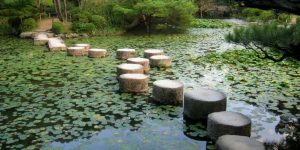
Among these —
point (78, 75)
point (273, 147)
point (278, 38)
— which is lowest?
point (273, 147)

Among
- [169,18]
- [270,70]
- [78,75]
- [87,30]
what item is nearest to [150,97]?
[78,75]

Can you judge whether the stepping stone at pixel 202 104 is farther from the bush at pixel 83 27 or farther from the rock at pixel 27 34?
the rock at pixel 27 34

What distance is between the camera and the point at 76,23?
19.3 m

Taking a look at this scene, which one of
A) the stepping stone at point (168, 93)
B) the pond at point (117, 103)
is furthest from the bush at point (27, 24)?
the stepping stone at point (168, 93)

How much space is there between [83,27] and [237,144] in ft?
51.5

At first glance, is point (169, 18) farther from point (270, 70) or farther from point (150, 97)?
point (150, 97)

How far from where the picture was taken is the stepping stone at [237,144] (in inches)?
187

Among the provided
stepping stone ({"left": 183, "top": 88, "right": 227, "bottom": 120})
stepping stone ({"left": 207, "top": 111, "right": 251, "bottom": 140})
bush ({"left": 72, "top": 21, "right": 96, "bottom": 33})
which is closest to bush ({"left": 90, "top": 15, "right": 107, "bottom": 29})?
bush ({"left": 72, "top": 21, "right": 96, "bottom": 33})

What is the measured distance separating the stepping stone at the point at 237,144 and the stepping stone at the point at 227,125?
0.39 metres

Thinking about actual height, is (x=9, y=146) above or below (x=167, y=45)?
below

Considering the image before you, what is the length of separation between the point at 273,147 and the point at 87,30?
50.2ft

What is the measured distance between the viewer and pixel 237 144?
482cm

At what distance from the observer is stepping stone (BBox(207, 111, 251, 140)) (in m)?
5.54

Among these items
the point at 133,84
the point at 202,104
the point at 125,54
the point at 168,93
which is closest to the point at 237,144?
the point at 202,104
